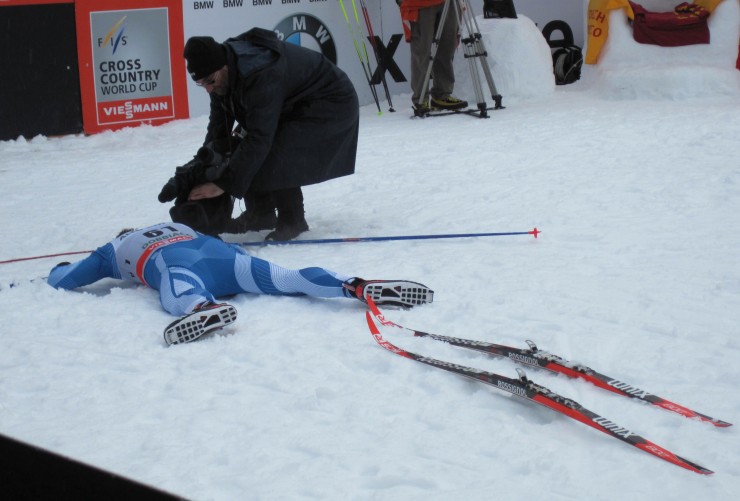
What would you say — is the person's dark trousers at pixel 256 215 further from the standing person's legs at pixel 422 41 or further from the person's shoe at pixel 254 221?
the standing person's legs at pixel 422 41

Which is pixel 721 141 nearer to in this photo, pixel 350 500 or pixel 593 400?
pixel 593 400

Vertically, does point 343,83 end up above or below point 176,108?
above

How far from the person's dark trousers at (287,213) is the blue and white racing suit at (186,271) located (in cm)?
99

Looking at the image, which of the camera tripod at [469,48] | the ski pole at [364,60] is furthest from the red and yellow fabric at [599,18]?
the ski pole at [364,60]

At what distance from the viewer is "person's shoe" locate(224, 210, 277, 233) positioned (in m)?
5.11

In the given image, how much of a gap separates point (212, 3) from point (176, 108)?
1108 millimetres

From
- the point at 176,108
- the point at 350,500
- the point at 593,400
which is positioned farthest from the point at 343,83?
the point at 176,108

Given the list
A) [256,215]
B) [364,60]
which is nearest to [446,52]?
[364,60]

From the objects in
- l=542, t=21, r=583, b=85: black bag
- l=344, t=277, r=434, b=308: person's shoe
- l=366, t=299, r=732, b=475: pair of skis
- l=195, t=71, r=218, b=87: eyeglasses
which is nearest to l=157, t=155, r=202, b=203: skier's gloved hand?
l=195, t=71, r=218, b=87: eyeglasses

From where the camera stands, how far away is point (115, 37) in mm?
8406

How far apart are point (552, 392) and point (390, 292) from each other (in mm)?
1032

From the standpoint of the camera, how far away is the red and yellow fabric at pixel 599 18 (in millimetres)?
9703

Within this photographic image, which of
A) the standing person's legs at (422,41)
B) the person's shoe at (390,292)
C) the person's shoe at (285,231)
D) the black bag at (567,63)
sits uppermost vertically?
the standing person's legs at (422,41)

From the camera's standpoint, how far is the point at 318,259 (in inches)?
177
